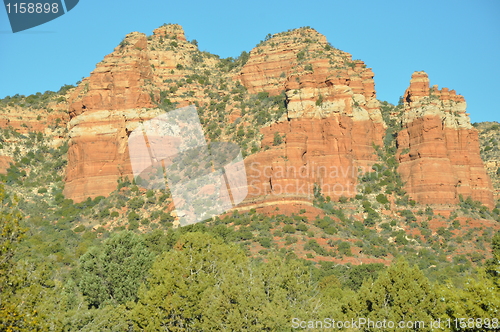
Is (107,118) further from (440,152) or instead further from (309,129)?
(440,152)

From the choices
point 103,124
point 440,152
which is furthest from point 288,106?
point 103,124

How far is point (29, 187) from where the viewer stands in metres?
106

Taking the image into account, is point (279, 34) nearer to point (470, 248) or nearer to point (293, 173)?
point (293, 173)

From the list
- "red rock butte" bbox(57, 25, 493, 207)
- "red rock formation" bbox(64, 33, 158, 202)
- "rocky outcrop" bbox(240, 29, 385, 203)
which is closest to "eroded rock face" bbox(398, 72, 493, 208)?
"red rock butte" bbox(57, 25, 493, 207)

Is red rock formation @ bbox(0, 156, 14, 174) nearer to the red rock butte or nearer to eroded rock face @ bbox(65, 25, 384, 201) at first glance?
eroded rock face @ bbox(65, 25, 384, 201)

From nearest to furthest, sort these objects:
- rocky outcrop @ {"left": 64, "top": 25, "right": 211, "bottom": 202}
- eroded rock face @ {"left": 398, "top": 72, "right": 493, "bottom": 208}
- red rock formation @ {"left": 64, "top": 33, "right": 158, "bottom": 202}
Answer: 1. eroded rock face @ {"left": 398, "top": 72, "right": 493, "bottom": 208}
2. red rock formation @ {"left": 64, "top": 33, "right": 158, "bottom": 202}
3. rocky outcrop @ {"left": 64, "top": 25, "right": 211, "bottom": 202}

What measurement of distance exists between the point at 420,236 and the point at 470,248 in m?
6.25

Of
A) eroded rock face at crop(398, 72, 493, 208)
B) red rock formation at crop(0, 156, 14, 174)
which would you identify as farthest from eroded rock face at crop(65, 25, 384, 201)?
red rock formation at crop(0, 156, 14, 174)

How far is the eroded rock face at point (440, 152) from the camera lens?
9844 cm

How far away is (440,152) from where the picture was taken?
328 feet

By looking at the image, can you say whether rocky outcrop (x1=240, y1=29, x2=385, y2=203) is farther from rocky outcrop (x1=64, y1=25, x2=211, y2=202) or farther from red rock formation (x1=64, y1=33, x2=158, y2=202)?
red rock formation (x1=64, y1=33, x2=158, y2=202)

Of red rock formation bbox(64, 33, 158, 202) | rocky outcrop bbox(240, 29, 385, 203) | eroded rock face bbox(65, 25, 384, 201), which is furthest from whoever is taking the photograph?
red rock formation bbox(64, 33, 158, 202)

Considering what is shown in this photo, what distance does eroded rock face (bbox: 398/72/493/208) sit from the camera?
98438 mm

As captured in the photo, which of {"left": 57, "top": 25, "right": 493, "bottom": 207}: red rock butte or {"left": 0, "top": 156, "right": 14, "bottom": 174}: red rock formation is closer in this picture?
{"left": 57, "top": 25, "right": 493, "bottom": 207}: red rock butte
